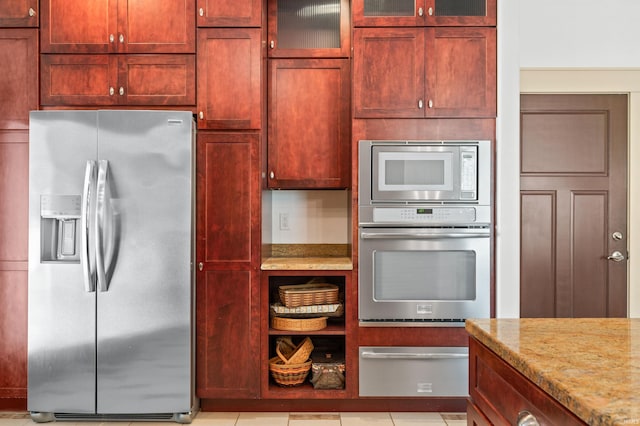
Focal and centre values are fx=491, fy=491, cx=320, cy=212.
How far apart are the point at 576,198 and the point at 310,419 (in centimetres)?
226

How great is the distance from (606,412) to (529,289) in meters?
2.85

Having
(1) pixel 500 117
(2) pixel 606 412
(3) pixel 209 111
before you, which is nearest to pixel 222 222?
(3) pixel 209 111

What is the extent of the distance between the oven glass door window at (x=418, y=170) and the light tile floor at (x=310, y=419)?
1.32 m

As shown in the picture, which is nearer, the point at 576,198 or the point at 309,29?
the point at 309,29

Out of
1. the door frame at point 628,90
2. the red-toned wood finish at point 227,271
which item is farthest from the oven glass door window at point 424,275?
the door frame at point 628,90

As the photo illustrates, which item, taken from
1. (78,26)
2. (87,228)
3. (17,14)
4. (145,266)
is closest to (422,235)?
(145,266)

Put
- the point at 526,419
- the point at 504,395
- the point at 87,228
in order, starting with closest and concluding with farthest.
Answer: the point at 526,419 < the point at 504,395 < the point at 87,228

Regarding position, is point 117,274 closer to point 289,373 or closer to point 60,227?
point 60,227

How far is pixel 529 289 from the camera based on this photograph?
3365 millimetres

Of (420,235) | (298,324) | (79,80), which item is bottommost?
(298,324)

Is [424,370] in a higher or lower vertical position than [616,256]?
lower

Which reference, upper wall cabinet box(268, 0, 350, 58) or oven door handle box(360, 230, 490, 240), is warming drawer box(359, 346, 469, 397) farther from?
upper wall cabinet box(268, 0, 350, 58)

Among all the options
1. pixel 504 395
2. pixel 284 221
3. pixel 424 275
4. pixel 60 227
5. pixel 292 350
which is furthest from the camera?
pixel 284 221

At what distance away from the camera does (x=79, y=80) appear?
2910mm
